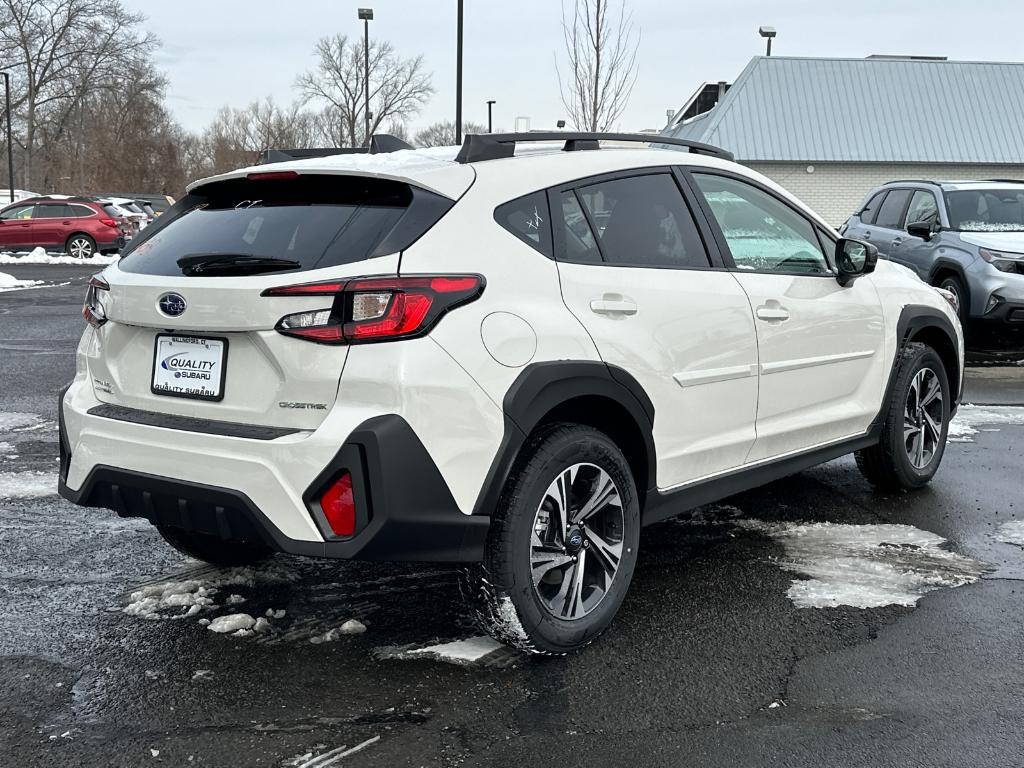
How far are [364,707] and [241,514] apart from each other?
69 cm

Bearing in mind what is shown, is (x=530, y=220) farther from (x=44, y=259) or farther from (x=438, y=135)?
(x=438, y=135)

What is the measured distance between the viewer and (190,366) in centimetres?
328

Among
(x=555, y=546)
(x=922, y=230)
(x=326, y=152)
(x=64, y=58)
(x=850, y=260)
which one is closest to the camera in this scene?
(x=555, y=546)

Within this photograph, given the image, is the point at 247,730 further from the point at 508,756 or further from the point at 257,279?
the point at 257,279

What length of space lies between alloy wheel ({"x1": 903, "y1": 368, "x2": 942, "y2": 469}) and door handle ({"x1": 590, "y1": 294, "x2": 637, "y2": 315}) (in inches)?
95.3

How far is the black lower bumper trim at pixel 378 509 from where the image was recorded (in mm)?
2965

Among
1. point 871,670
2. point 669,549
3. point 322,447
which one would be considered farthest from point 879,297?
point 322,447

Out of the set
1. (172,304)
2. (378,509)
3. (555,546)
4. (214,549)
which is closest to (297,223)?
(172,304)

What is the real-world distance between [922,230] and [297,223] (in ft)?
32.0

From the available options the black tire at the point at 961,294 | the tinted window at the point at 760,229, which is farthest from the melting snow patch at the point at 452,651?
the black tire at the point at 961,294

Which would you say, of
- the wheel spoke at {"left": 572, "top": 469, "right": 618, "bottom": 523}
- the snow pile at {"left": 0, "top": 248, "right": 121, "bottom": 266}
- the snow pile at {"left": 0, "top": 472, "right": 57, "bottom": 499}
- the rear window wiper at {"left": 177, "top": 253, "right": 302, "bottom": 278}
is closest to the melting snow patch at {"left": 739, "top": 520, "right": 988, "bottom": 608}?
the wheel spoke at {"left": 572, "top": 469, "right": 618, "bottom": 523}

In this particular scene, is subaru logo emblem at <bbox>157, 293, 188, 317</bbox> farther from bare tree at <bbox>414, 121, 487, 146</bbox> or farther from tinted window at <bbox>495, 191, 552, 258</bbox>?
bare tree at <bbox>414, 121, 487, 146</bbox>

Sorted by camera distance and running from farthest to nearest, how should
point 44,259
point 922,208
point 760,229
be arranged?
point 44,259 < point 922,208 < point 760,229

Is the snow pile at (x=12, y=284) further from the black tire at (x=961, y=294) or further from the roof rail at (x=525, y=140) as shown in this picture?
the roof rail at (x=525, y=140)
